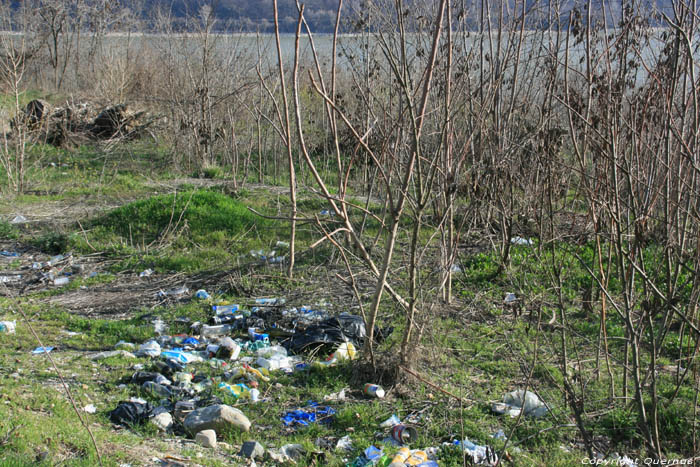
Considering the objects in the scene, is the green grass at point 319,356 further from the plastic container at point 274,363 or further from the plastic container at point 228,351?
the plastic container at point 228,351

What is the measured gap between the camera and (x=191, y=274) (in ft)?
22.0

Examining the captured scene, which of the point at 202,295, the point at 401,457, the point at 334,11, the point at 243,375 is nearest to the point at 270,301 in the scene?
the point at 202,295

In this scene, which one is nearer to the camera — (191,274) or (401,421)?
(401,421)

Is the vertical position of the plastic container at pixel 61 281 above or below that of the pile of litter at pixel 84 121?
below

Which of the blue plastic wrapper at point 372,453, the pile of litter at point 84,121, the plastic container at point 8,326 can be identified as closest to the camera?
the blue plastic wrapper at point 372,453

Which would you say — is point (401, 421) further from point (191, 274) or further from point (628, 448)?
point (191, 274)

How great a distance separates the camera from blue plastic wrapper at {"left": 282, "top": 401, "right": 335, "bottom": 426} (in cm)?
376

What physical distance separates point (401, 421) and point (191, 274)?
3.69 metres

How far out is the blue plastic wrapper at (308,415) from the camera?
12.3 ft

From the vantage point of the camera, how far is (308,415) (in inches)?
151

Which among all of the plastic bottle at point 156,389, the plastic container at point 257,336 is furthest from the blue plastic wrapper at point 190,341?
the plastic bottle at point 156,389

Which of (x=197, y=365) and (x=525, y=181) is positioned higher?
(x=525, y=181)

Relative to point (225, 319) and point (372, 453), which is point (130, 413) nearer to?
point (372, 453)

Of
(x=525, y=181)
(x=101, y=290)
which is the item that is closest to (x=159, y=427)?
(x=101, y=290)
